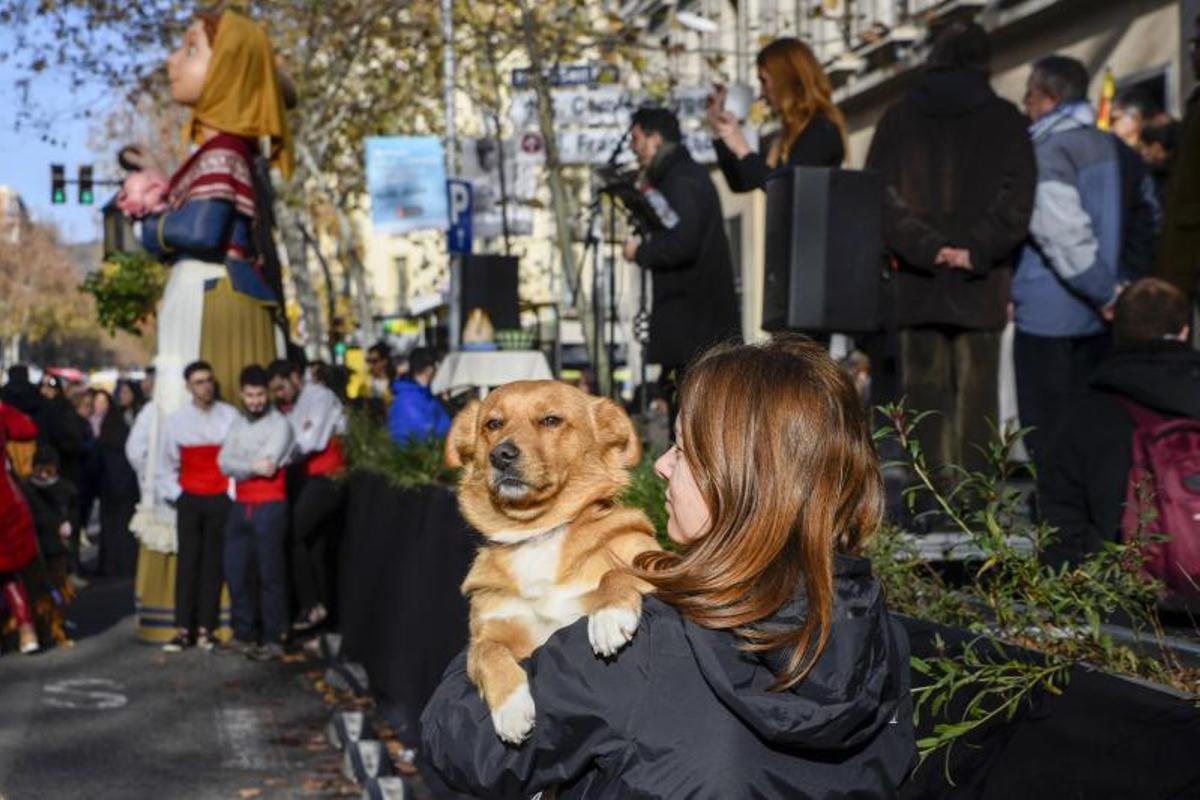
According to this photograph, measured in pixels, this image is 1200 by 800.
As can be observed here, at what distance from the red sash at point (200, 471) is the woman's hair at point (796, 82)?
18.7 ft

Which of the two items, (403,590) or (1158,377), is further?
(403,590)

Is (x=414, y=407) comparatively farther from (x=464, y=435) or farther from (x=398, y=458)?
(x=464, y=435)

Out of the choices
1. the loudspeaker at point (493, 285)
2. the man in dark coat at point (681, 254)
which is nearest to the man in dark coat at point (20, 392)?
the loudspeaker at point (493, 285)

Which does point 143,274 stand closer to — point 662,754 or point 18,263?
point 662,754

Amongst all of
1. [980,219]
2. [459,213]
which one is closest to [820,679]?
[980,219]

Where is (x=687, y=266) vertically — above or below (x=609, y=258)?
below

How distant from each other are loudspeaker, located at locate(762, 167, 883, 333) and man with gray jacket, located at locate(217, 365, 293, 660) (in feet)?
17.9

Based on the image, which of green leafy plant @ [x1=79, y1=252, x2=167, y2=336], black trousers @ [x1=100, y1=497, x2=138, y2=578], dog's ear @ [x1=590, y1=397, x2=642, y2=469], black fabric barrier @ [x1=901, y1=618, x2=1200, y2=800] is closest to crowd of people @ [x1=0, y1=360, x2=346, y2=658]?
black trousers @ [x1=100, y1=497, x2=138, y2=578]

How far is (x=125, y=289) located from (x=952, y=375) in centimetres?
4214

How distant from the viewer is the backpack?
5363 millimetres

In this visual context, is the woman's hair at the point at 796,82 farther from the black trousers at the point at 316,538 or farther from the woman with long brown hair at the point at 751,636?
the woman with long brown hair at the point at 751,636

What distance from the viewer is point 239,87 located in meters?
12.1

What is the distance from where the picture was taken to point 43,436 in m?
20.0

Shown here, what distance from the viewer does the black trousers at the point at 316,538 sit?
43.2 feet
